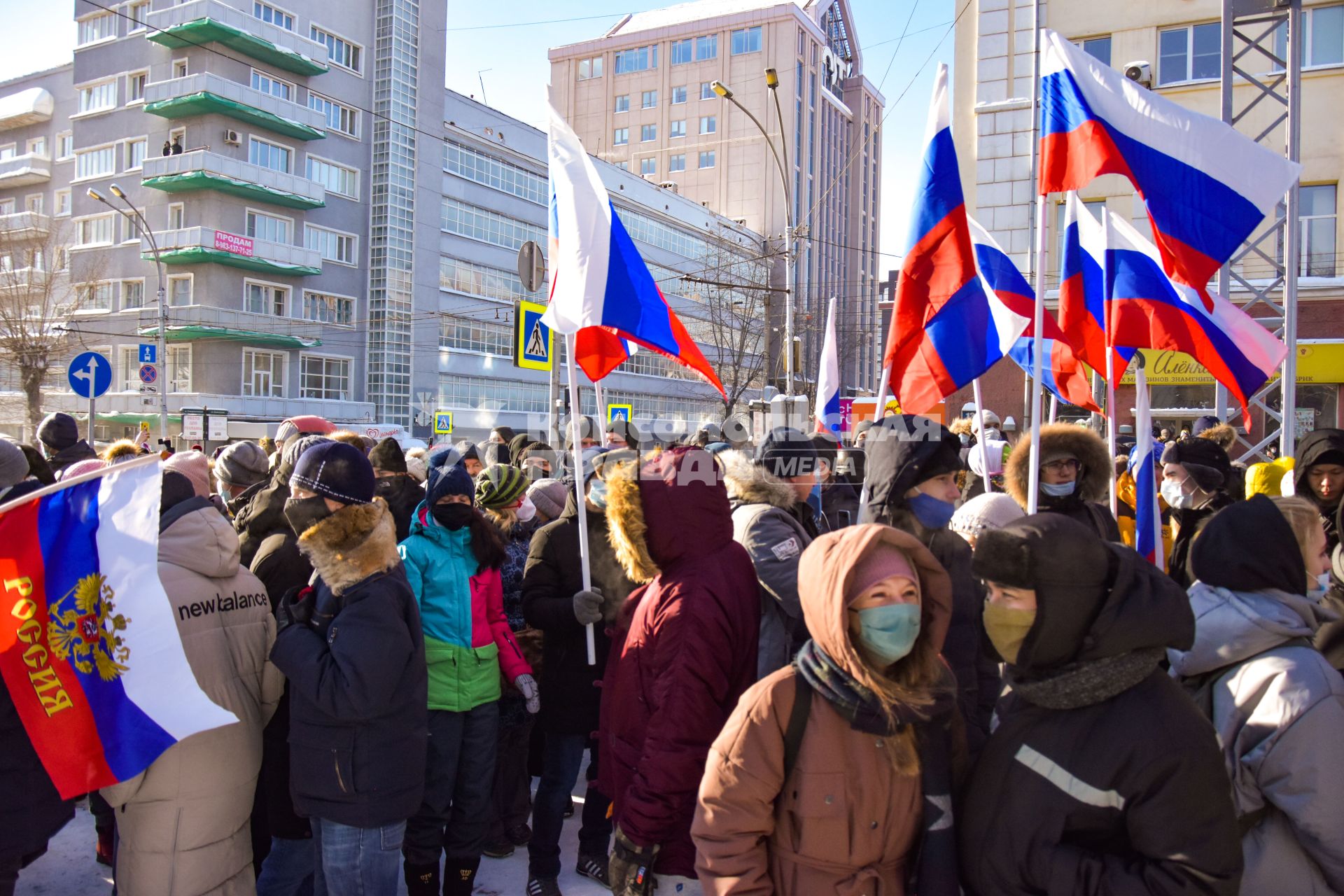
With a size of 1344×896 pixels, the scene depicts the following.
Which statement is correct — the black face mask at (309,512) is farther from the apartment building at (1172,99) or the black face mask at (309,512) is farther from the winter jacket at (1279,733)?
the apartment building at (1172,99)

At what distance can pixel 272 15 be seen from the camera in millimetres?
39812

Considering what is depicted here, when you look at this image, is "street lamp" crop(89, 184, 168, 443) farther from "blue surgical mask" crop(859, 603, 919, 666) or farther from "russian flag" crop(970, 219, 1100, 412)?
"blue surgical mask" crop(859, 603, 919, 666)

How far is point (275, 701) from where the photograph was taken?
3.24 meters

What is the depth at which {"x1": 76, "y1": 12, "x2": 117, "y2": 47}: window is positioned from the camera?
41906mm

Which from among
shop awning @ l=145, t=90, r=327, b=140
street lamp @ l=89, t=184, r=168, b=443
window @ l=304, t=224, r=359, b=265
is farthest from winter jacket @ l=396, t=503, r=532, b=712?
window @ l=304, t=224, r=359, b=265

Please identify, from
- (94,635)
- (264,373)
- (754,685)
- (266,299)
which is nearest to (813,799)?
(754,685)

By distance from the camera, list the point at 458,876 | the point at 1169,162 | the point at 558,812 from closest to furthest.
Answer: the point at 458,876, the point at 558,812, the point at 1169,162

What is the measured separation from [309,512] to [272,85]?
43.1 m

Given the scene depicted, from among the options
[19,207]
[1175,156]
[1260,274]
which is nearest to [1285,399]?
[1175,156]

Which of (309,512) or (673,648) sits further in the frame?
(309,512)

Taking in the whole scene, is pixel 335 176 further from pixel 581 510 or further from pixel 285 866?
pixel 285 866

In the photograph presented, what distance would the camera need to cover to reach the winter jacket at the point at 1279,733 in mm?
2166

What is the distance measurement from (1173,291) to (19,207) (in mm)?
56926

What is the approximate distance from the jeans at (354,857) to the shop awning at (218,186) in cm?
3988
